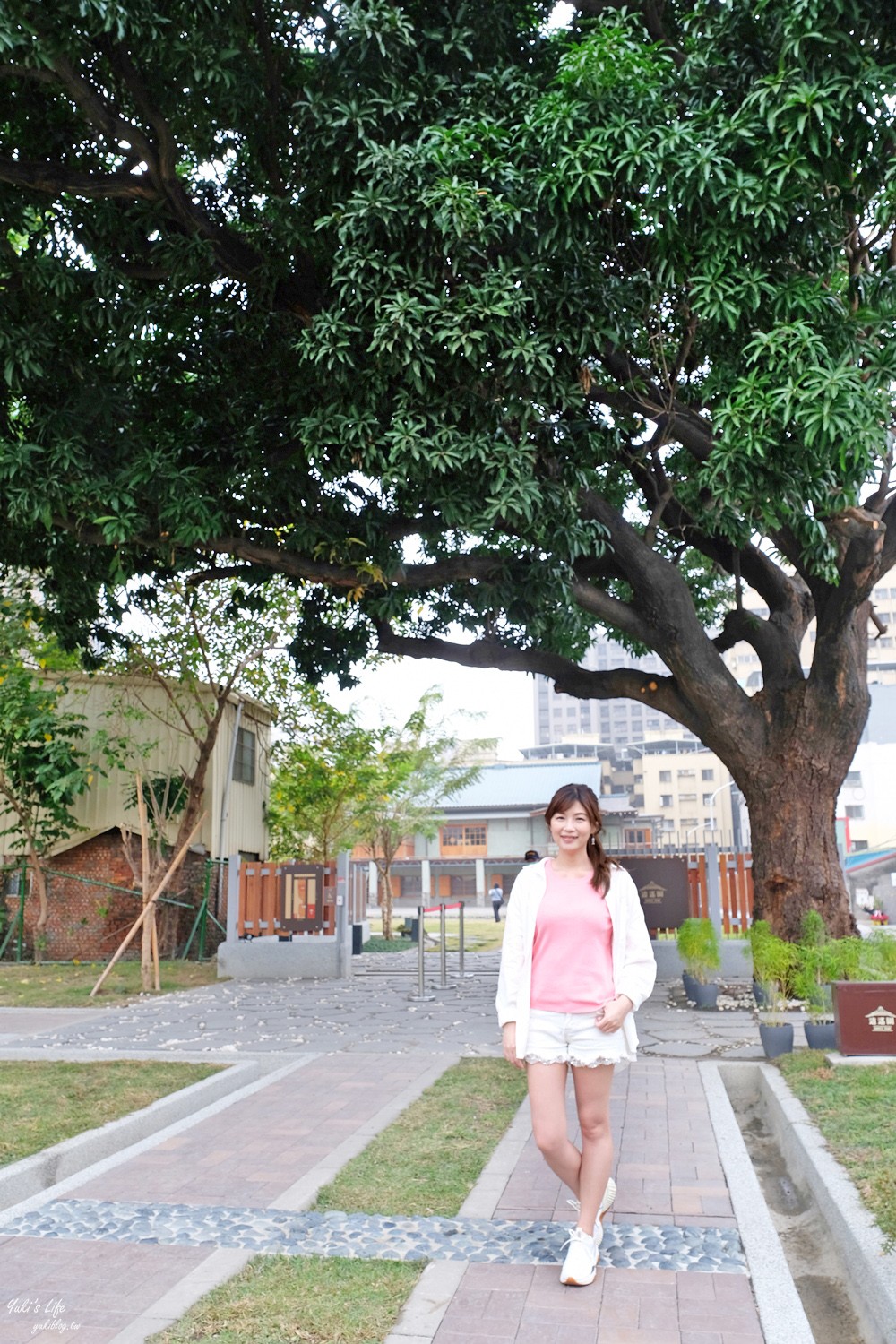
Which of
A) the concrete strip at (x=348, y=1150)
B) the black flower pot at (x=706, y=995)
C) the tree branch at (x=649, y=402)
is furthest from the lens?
the black flower pot at (x=706, y=995)

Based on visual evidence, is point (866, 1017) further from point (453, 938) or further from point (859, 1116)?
point (453, 938)

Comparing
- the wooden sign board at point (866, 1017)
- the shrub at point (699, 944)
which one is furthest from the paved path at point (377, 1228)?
the shrub at point (699, 944)

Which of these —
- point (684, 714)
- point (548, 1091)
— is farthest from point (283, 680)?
point (548, 1091)

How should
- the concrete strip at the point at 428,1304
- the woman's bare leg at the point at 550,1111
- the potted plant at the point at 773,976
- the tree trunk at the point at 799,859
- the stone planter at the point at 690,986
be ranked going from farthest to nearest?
the stone planter at the point at 690,986 → the tree trunk at the point at 799,859 → the potted plant at the point at 773,976 → the woman's bare leg at the point at 550,1111 → the concrete strip at the point at 428,1304

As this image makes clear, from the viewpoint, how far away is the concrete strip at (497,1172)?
4.91m

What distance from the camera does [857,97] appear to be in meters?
7.17

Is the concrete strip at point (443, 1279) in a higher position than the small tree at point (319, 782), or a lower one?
lower

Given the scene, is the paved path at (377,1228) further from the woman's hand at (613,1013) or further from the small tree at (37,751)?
the small tree at (37,751)

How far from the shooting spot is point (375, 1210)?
16.1 ft

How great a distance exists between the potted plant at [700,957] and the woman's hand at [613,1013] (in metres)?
7.84

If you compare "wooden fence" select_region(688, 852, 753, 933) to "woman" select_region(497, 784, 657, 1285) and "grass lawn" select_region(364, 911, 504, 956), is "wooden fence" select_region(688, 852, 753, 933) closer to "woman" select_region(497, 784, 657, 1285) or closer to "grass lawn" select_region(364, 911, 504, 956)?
"grass lawn" select_region(364, 911, 504, 956)

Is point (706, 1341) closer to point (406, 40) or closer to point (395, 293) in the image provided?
point (395, 293)

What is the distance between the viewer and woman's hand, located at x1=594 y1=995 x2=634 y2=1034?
13.4 feet

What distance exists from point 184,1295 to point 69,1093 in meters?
3.77
